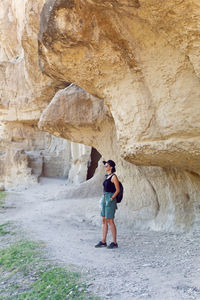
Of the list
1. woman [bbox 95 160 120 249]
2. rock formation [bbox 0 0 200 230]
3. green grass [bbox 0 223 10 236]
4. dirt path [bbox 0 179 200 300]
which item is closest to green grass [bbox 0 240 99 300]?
dirt path [bbox 0 179 200 300]

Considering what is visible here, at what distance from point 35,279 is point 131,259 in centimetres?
103

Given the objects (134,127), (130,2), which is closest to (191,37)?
(130,2)

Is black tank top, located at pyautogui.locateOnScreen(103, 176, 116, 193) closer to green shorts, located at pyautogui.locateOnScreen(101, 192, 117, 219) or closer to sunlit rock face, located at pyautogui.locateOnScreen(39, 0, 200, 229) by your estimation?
green shorts, located at pyautogui.locateOnScreen(101, 192, 117, 219)

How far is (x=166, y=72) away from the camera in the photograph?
296 cm

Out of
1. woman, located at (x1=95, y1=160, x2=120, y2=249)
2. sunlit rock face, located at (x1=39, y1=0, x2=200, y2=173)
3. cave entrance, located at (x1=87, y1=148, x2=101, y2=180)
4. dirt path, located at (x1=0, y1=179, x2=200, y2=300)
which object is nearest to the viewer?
dirt path, located at (x1=0, y1=179, x2=200, y2=300)

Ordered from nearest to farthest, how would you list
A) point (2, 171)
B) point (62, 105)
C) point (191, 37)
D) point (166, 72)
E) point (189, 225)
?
point (191, 37), point (166, 72), point (189, 225), point (62, 105), point (2, 171)

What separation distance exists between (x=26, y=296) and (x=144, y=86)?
2.49m

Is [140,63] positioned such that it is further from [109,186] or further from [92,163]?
[92,163]

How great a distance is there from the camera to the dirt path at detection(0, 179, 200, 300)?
2.10 metres

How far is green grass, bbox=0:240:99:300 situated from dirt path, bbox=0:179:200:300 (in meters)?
0.14

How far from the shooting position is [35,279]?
2615 millimetres

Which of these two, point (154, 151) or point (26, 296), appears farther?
point (154, 151)

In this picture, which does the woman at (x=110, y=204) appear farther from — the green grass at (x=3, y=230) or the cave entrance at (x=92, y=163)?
the cave entrance at (x=92, y=163)

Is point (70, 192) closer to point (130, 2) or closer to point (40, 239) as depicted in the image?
point (40, 239)
